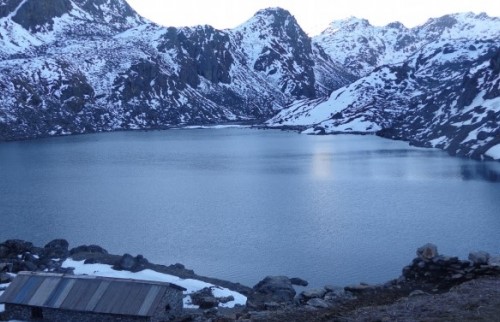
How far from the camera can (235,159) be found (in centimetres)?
13338

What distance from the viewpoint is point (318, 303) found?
28344mm

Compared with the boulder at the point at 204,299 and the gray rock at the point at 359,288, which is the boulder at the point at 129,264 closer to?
the boulder at the point at 204,299

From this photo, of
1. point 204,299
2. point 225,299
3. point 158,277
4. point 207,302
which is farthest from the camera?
point 158,277

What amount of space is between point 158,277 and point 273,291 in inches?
307

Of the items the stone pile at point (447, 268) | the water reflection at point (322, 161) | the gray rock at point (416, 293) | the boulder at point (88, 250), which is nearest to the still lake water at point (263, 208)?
the water reflection at point (322, 161)

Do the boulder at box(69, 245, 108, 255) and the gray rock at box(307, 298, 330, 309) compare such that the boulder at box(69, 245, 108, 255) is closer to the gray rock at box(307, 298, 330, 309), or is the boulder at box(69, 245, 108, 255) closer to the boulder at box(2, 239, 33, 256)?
the boulder at box(2, 239, 33, 256)

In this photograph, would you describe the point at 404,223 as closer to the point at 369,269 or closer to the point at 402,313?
the point at 369,269

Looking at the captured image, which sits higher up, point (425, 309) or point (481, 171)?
point (425, 309)

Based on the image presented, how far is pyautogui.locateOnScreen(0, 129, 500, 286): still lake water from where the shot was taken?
50625 mm

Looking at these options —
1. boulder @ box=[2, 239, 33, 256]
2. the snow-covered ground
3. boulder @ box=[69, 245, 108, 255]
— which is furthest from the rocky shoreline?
boulder @ box=[69, 245, 108, 255]

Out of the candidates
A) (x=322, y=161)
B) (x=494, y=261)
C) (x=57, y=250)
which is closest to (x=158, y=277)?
(x=57, y=250)

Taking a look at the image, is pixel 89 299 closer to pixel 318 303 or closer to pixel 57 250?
pixel 318 303

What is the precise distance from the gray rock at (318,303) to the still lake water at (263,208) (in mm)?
14333

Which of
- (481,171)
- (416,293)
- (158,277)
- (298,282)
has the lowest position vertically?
(298,282)
